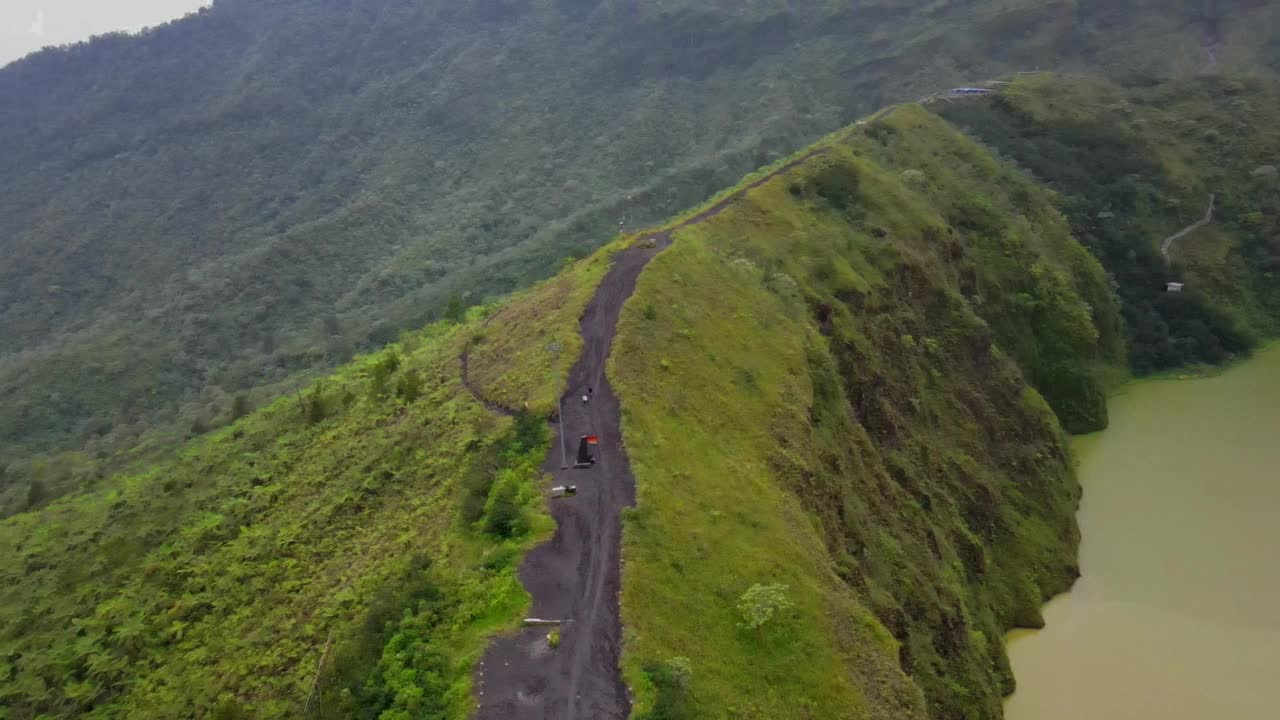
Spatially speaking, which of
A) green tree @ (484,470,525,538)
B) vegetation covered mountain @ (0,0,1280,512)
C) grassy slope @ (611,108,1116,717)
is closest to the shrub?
grassy slope @ (611,108,1116,717)

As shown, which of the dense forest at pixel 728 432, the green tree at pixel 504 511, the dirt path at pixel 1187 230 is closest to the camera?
the dense forest at pixel 728 432

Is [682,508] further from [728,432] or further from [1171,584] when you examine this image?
[1171,584]

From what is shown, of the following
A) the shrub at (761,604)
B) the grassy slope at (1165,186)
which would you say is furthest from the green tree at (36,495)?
the grassy slope at (1165,186)

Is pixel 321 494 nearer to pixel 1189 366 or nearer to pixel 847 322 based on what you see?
pixel 847 322

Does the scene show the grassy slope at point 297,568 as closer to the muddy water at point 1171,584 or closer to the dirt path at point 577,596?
the dirt path at point 577,596

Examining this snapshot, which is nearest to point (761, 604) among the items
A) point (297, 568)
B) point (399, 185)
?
point (297, 568)

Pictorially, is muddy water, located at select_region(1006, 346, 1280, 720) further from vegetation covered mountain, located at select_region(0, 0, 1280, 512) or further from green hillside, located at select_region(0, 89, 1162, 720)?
vegetation covered mountain, located at select_region(0, 0, 1280, 512)

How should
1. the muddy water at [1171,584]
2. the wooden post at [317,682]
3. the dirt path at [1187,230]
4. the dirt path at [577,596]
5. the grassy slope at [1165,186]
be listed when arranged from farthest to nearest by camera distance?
1. the dirt path at [1187,230]
2. the grassy slope at [1165,186]
3. the muddy water at [1171,584]
4. the wooden post at [317,682]
5. the dirt path at [577,596]
